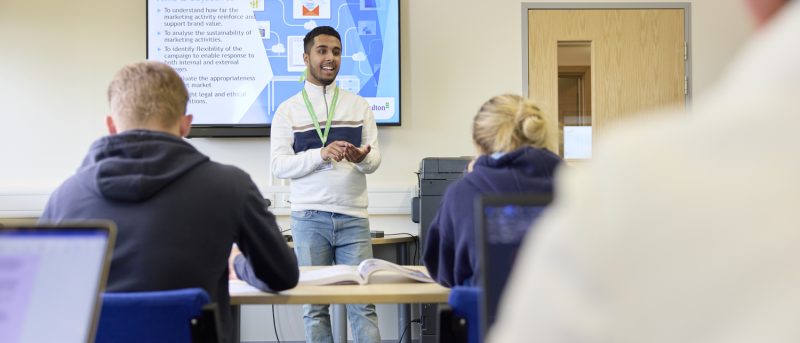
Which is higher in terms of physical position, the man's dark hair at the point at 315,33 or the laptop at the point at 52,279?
the man's dark hair at the point at 315,33

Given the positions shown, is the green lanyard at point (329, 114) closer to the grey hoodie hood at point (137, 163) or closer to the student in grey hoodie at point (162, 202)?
the student in grey hoodie at point (162, 202)

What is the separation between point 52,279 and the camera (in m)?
0.87

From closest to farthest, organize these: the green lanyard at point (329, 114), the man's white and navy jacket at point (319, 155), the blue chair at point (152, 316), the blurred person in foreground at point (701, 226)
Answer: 1. the blurred person in foreground at point (701, 226)
2. the blue chair at point (152, 316)
3. the man's white and navy jacket at point (319, 155)
4. the green lanyard at point (329, 114)

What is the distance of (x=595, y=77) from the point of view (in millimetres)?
4652

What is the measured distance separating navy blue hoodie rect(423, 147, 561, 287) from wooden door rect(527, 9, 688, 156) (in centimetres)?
267

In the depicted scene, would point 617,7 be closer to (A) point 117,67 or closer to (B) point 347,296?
(A) point 117,67

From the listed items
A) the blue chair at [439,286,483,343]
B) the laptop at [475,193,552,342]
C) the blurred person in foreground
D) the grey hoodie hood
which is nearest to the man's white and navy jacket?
the grey hoodie hood

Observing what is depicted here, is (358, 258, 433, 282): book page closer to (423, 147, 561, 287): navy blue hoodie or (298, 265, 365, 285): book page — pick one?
(298, 265, 365, 285): book page

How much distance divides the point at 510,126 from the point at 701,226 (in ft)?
6.15

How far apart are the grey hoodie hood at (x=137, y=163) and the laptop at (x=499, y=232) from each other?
763mm

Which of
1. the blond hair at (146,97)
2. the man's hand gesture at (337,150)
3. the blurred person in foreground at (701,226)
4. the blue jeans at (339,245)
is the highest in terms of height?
the blond hair at (146,97)

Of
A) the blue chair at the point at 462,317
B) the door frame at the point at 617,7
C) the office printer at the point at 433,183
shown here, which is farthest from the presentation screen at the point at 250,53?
the blue chair at the point at 462,317

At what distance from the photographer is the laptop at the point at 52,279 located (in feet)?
2.81

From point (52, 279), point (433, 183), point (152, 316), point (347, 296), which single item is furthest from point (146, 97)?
point (433, 183)
